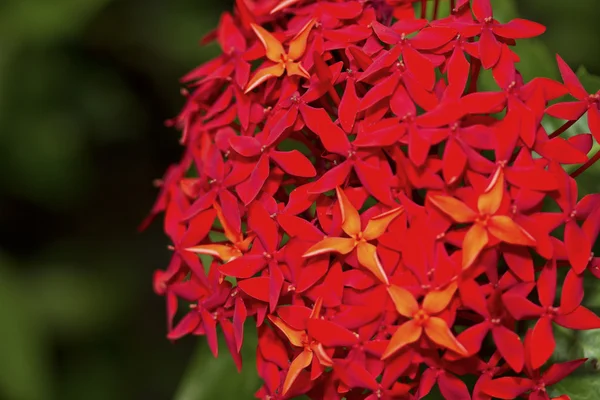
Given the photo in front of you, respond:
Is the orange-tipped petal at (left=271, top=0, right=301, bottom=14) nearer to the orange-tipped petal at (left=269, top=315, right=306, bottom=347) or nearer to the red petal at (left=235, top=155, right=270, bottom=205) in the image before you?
the red petal at (left=235, top=155, right=270, bottom=205)

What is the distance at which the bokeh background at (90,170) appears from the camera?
6.72 feet

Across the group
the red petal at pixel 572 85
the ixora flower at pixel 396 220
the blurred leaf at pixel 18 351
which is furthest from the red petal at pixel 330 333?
the blurred leaf at pixel 18 351

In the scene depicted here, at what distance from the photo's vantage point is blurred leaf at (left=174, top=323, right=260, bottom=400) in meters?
1.60

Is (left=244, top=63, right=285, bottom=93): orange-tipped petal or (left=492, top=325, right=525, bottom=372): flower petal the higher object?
(left=244, top=63, right=285, bottom=93): orange-tipped petal

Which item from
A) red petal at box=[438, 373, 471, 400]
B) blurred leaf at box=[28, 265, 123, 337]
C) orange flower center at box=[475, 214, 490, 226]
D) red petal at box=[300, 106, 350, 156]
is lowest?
blurred leaf at box=[28, 265, 123, 337]

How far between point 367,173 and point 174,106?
150 centimetres

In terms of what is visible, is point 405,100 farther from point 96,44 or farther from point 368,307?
point 96,44

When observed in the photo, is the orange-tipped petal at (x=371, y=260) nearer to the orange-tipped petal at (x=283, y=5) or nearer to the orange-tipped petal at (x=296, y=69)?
the orange-tipped petal at (x=296, y=69)

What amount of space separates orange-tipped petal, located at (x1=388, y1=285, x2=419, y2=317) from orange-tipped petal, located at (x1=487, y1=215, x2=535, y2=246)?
0.13 m

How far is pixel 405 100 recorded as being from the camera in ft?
3.58

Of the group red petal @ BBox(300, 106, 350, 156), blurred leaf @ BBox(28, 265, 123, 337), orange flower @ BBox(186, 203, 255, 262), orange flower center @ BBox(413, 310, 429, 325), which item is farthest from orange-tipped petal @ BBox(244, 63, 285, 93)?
blurred leaf @ BBox(28, 265, 123, 337)

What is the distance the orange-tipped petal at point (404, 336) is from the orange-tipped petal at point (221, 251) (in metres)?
0.28

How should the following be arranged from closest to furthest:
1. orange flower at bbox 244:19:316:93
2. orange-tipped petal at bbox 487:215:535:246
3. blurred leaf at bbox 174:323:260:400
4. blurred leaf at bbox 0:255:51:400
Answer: orange-tipped petal at bbox 487:215:535:246
orange flower at bbox 244:19:316:93
blurred leaf at bbox 174:323:260:400
blurred leaf at bbox 0:255:51:400

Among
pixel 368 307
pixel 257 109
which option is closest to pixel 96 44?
pixel 257 109
